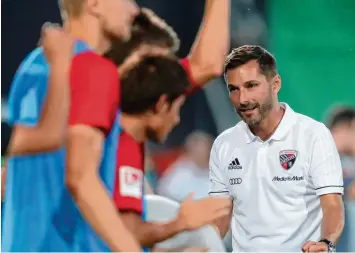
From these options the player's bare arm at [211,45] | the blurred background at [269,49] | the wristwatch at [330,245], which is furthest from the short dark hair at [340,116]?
the wristwatch at [330,245]

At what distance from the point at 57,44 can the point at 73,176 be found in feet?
1.35

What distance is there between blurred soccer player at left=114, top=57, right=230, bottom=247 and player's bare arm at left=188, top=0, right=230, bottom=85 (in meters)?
0.06

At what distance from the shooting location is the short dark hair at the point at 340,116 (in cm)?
233

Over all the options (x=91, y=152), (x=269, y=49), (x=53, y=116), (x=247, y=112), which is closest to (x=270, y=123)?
(x=247, y=112)

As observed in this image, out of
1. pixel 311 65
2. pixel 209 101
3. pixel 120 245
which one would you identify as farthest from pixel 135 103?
pixel 311 65

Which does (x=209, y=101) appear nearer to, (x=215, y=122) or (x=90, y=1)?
(x=215, y=122)

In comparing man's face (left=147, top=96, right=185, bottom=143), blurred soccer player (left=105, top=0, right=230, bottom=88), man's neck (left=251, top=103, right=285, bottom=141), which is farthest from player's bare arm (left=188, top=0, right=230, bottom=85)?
man's neck (left=251, top=103, right=285, bottom=141)

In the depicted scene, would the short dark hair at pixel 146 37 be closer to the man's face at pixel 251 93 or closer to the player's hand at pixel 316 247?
the man's face at pixel 251 93

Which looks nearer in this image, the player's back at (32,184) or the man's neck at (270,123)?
the player's back at (32,184)

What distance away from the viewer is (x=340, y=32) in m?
2.34

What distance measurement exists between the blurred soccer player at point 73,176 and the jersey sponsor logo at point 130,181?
0.16ft

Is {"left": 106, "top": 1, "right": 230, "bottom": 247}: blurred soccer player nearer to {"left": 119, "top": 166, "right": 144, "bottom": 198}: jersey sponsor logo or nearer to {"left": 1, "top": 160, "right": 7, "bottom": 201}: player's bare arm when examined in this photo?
{"left": 119, "top": 166, "right": 144, "bottom": 198}: jersey sponsor logo

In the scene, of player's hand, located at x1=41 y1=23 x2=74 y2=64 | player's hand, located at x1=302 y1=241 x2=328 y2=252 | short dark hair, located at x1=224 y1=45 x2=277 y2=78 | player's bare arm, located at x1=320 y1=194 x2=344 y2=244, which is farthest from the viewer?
short dark hair, located at x1=224 y1=45 x2=277 y2=78

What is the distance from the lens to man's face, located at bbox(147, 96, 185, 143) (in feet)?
7.01
